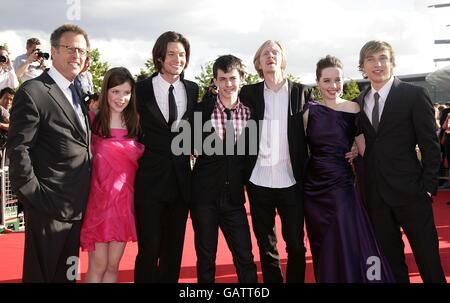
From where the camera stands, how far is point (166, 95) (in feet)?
11.7

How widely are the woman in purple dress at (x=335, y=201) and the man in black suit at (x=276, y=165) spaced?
0.31 feet

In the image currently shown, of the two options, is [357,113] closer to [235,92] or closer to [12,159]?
[235,92]

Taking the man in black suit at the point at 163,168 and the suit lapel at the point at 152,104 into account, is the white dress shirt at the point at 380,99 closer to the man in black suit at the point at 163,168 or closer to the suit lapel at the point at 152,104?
the man in black suit at the point at 163,168

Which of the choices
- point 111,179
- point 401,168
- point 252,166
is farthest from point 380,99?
point 111,179

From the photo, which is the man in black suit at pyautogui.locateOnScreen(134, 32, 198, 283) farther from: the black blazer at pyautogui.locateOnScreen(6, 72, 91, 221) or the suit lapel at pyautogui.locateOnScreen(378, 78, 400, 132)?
the suit lapel at pyautogui.locateOnScreen(378, 78, 400, 132)

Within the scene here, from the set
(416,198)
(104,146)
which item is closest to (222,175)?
(104,146)

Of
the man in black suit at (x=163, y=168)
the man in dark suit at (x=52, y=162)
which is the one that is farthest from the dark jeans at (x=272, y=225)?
the man in dark suit at (x=52, y=162)

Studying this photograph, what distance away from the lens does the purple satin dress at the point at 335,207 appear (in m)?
3.49

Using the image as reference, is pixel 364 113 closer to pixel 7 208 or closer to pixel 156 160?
pixel 156 160

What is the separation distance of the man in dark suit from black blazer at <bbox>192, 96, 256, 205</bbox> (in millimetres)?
775

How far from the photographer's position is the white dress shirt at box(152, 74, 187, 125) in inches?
139

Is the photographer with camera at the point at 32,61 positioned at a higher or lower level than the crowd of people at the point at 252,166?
higher

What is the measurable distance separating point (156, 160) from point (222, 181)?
0.47m
